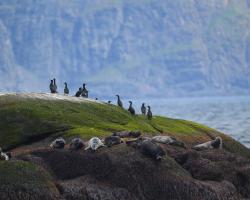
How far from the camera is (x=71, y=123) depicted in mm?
68375

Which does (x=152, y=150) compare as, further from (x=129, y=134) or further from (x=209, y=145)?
(x=129, y=134)

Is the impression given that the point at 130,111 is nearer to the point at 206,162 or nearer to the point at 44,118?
the point at 44,118

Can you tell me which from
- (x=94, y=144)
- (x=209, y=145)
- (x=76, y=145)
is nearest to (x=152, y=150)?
(x=94, y=144)

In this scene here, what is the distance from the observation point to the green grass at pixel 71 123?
65.2 meters

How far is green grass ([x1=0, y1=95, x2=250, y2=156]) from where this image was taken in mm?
65188

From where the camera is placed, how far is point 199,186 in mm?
50312

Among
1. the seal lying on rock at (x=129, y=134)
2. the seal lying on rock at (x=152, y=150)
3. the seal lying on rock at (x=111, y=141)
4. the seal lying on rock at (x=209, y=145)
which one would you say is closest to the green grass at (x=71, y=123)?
the seal lying on rock at (x=129, y=134)

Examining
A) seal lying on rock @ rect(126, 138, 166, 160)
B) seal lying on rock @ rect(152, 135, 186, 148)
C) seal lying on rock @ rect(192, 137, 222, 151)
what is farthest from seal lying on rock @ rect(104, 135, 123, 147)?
seal lying on rock @ rect(192, 137, 222, 151)

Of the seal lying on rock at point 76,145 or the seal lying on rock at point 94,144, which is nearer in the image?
the seal lying on rock at point 94,144

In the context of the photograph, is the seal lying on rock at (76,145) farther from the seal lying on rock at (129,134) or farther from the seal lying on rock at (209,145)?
the seal lying on rock at (209,145)

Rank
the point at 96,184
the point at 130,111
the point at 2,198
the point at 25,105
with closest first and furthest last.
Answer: the point at 2,198 < the point at 96,184 < the point at 25,105 < the point at 130,111

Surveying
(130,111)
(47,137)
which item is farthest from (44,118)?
(130,111)

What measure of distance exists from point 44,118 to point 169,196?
2142 centimetres

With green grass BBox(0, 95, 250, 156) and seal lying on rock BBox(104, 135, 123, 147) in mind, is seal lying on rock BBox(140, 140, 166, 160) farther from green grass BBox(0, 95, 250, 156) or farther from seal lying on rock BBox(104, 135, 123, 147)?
green grass BBox(0, 95, 250, 156)
